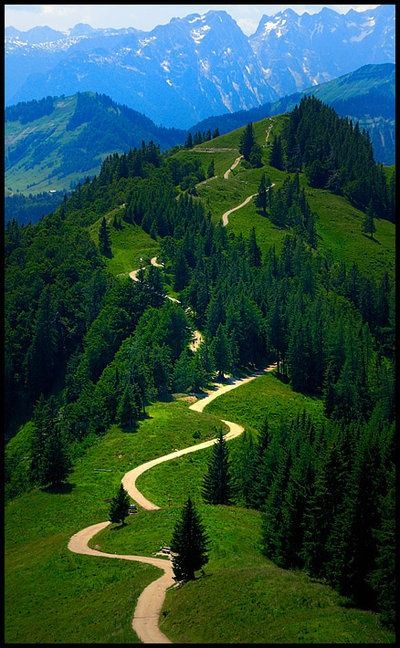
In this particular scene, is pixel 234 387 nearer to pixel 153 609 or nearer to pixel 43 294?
pixel 43 294

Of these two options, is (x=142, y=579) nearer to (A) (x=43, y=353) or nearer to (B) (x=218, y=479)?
(B) (x=218, y=479)

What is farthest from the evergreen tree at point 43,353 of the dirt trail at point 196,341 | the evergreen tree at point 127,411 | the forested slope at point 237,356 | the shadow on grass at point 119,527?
the shadow on grass at point 119,527

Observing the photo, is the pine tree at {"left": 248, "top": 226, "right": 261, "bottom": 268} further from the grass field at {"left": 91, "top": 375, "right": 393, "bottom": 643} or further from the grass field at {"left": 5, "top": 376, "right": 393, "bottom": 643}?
the grass field at {"left": 91, "top": 375, "right": 393, "bottom": 643}

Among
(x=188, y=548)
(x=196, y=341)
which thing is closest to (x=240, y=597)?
(x=188, y=548)

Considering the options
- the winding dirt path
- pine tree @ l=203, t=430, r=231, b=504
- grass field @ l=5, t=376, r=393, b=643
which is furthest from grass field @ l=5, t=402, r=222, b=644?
pine tree @ l=203, t=430, r=231, b=504

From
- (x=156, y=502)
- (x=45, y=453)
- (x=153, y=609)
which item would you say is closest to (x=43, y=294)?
(x=45, y=453)
